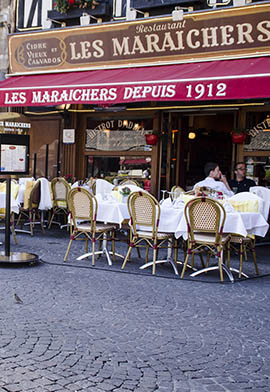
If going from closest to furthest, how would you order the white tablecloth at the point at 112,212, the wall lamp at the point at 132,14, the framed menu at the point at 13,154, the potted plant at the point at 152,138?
1. the framed menu at the point at 13,154
2. the white tablecloth at the point at 112,212
3. the wall lamp at the point at 132,14
4. the potted plant at the point at 152,138

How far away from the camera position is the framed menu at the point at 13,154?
796 centimetres

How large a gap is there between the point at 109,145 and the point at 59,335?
9946 mm

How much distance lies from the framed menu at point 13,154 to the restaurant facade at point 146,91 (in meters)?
3.67

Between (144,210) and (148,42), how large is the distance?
6.11 meters

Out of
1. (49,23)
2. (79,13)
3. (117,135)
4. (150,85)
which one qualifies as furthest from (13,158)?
(49,23)

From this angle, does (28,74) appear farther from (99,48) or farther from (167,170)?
(167,170)

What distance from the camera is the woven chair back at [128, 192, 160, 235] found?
809 cm

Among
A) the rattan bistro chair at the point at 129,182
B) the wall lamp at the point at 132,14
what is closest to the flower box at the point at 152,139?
the rattan bistro chair at the point at 129,182

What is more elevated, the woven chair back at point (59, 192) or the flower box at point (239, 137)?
the flower box at point (239, 137)

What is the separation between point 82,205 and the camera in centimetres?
866

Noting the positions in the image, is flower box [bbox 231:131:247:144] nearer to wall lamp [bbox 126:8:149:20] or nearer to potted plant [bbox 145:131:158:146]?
potted plant [bbox 145:131:158:146]

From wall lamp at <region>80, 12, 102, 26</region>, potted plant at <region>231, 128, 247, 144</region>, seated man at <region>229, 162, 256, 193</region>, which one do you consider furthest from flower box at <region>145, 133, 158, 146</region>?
wall lamp at <region>80, 12, 102, 26</region>

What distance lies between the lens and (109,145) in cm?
1451

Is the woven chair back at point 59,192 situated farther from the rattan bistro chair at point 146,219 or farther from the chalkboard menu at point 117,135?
the rattan bistro chair at point 146,219
